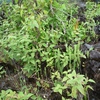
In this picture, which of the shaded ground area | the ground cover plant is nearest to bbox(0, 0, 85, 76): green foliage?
the ground cover plant

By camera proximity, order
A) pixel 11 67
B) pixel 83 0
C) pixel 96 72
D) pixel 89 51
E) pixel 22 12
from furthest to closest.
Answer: pixel 83 0
pixel 22 12
pixel 11 67
pixel 89 51
pixel 96 72

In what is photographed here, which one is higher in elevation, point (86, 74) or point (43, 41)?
point (43, 41)

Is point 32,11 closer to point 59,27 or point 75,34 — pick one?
point 59,27

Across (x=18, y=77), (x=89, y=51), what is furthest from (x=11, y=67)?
(x=89, y=51)

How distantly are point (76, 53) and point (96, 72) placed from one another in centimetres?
32

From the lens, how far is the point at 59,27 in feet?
10.9

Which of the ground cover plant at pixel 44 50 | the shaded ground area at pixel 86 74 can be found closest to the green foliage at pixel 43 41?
the ground cover plant at pixel 44 50

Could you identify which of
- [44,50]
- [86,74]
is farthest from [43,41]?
[86,74]

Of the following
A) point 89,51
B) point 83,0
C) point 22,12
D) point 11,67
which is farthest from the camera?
point 83,0

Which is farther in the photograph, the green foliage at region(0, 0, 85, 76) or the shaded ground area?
the green foliage at region(0, 0, 85, 76)

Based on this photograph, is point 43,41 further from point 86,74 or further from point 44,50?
point 86,74

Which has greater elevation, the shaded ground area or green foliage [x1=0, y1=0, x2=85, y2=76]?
green foliage [x1=0, y1=0, x2=85, y2=76]

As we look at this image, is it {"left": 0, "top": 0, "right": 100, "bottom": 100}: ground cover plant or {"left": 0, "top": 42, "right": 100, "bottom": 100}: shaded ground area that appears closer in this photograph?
{"left": 0, "top": 42, "right": 100, "bottom": 100}: shaded ground area

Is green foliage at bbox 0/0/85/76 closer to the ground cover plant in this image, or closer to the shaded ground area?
the ground cover plant
